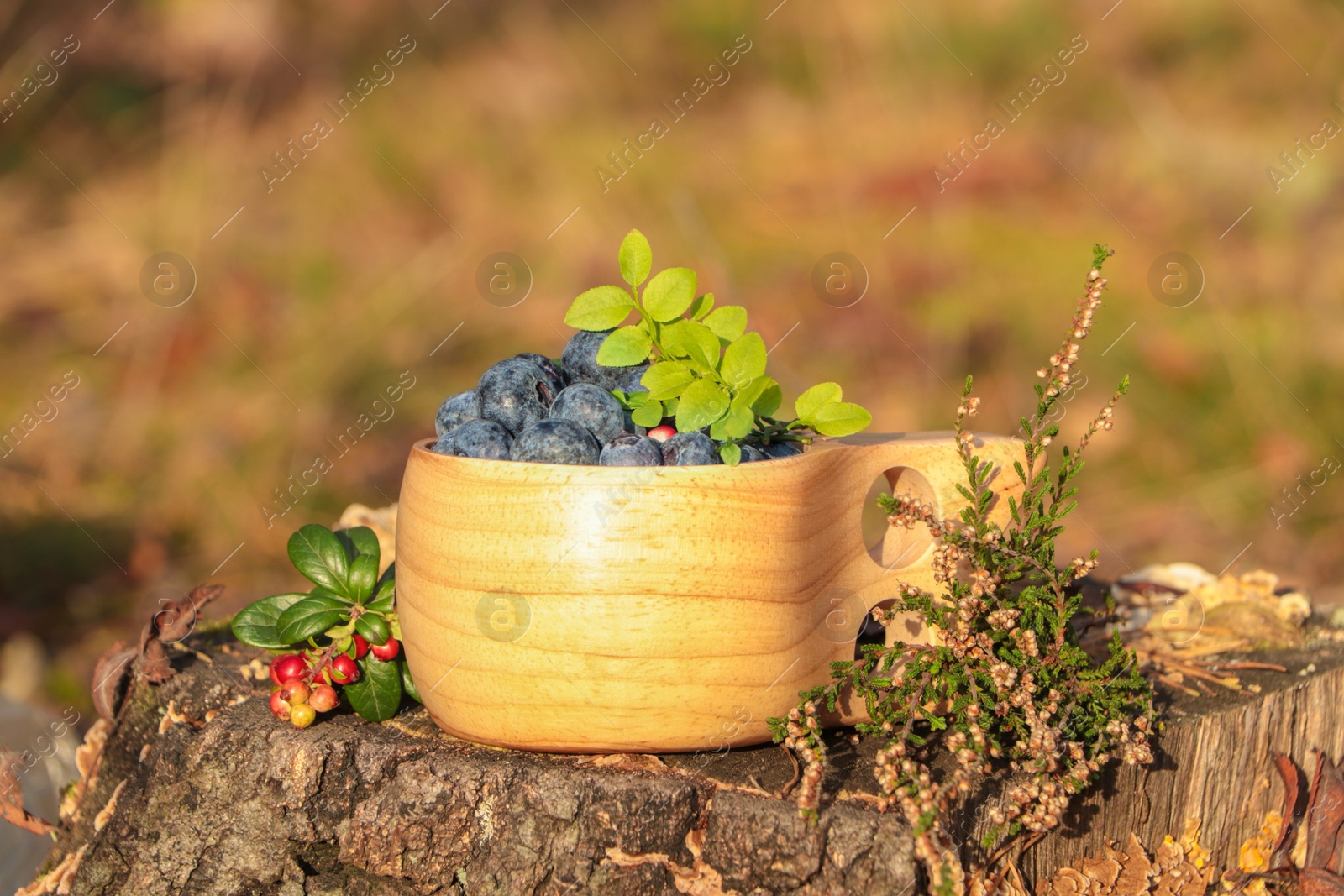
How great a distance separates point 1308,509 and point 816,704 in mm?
3503

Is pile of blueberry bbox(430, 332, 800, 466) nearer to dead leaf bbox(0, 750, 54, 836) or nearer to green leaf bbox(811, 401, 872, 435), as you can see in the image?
green leaf bbox(811, 401, 872, 435)

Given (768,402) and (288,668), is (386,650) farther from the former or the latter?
(768,402)

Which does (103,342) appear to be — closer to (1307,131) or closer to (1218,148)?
(1218,148)

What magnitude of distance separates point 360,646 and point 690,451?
2.03 ft

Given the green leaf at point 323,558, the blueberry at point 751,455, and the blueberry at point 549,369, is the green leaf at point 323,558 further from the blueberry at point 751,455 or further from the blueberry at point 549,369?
the blueberry at point 751,455

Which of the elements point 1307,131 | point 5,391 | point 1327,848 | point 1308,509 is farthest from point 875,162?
point 1327,848

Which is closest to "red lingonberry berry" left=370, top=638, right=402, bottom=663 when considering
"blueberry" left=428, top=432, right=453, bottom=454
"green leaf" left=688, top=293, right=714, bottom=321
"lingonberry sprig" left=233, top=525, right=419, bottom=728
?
"lingonberry sprig" left=233, top=525, right=419, bottom=728

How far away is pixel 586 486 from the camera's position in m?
1.36

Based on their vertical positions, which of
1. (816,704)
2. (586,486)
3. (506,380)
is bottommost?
(816,704)

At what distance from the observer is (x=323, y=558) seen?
1704 mm

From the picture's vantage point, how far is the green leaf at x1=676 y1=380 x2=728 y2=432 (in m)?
1.43

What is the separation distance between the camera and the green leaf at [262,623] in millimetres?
1653

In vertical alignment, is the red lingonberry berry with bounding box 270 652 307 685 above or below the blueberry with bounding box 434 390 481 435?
below

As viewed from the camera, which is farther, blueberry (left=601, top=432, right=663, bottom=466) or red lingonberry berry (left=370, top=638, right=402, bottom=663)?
red lingonberry berry (left=370, top=638, right=402, bottom=663)
